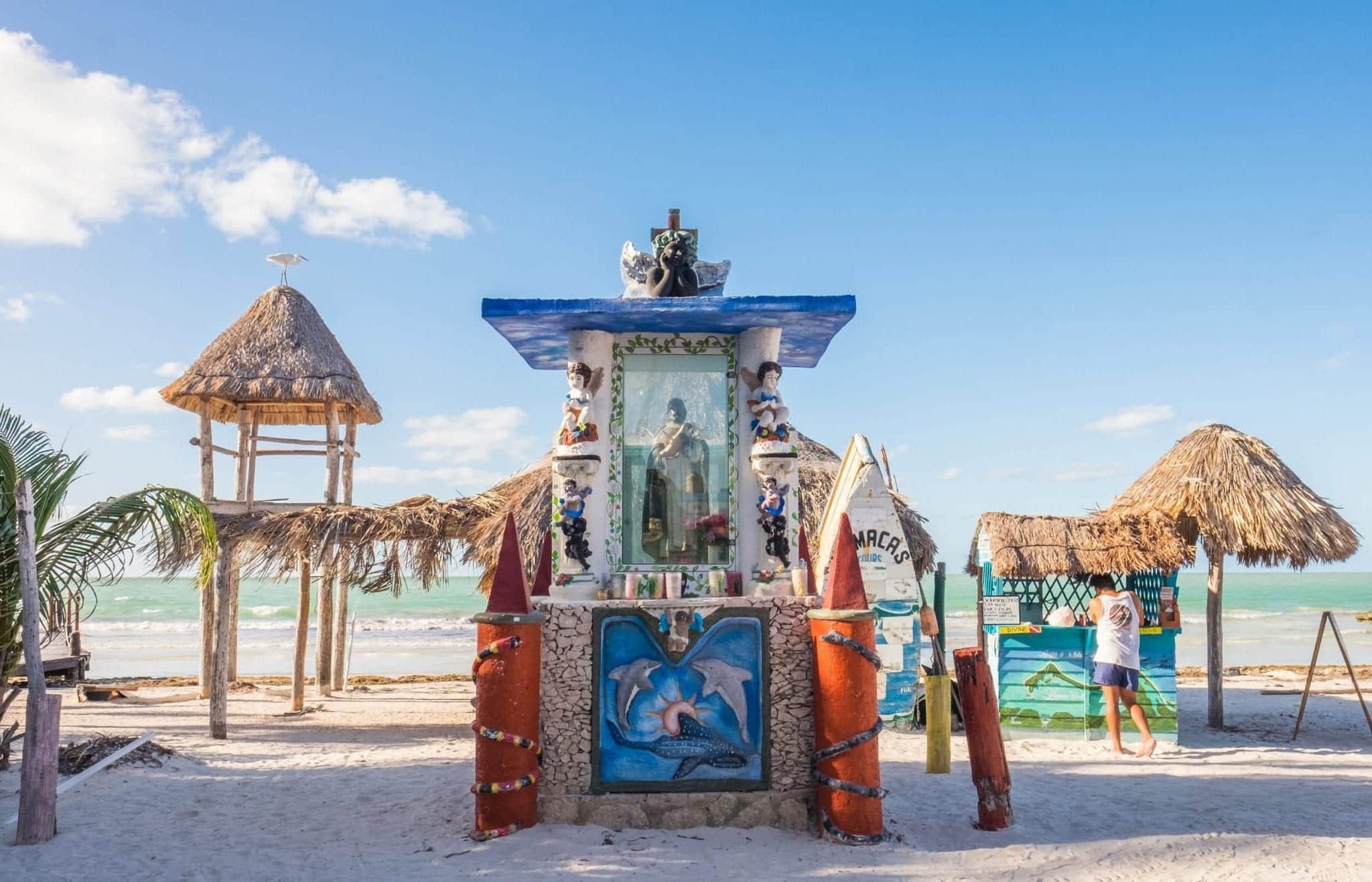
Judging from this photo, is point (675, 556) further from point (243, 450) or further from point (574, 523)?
point (243, 450)

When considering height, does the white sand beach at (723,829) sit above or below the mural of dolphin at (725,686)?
below

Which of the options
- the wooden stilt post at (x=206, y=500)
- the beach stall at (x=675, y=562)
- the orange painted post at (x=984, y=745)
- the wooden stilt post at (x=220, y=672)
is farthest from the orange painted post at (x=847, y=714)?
the wooden stilt post at (x=206, y=500)

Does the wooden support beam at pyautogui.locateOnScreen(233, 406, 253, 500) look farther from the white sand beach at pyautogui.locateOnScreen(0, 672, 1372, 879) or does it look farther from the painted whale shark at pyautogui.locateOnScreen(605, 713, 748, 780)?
the painted whale shark at pyautogui.locateOnScreen(605, 713, 748, 780)

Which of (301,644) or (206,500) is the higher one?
(206,500)

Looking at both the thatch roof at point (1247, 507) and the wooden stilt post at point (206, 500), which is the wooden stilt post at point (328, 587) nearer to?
the wooden stilt post at point (206, 500)

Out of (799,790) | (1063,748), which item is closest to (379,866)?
(799,790)

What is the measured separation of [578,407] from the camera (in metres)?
6.89

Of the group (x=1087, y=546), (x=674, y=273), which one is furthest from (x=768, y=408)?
(x=1087, y=546)

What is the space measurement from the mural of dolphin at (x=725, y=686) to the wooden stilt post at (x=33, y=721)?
3747mm

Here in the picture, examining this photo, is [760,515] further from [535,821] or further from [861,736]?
[535,821]

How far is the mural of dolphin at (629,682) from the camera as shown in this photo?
635cm

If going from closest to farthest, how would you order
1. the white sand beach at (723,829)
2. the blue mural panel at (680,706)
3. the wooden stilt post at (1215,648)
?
the white sand beach at (723,829)
the blue mural panel at (680,706)
the wooden stilt post at (1215,648)

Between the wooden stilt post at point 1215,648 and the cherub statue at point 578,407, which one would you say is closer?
the cherub statue at point 578,407

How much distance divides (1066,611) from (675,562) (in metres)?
5.11
